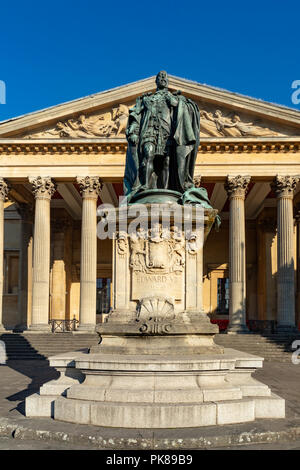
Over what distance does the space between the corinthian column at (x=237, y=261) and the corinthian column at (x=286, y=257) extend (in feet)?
6.39

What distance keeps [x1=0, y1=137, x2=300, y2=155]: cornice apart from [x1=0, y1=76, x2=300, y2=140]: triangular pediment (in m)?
0.40

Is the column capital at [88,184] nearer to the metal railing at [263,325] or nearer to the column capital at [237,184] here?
the column capital at [237,184]

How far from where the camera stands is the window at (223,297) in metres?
40.0

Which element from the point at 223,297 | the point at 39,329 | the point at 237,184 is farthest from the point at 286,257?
the point at 39,329

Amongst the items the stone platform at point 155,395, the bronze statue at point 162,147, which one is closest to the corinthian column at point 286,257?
the bronze statue at point 162,147

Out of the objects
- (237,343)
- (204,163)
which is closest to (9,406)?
(237,343)

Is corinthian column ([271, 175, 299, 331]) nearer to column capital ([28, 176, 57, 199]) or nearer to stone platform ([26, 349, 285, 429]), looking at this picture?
column capital ([28, 176, 57, 199])

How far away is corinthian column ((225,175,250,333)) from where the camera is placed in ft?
92.6

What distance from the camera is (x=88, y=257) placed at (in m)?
28.9

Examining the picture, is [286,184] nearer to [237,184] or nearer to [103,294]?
[237,184]

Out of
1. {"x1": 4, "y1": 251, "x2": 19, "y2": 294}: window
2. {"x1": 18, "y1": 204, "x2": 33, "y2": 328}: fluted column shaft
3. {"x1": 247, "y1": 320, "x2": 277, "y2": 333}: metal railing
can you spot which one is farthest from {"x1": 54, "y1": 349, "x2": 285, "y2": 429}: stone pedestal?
{"x1": 4, "y1": 251, "x2": 19, "y2": 294}: window

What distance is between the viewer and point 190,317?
809 cm

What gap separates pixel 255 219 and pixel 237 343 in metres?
17.4
